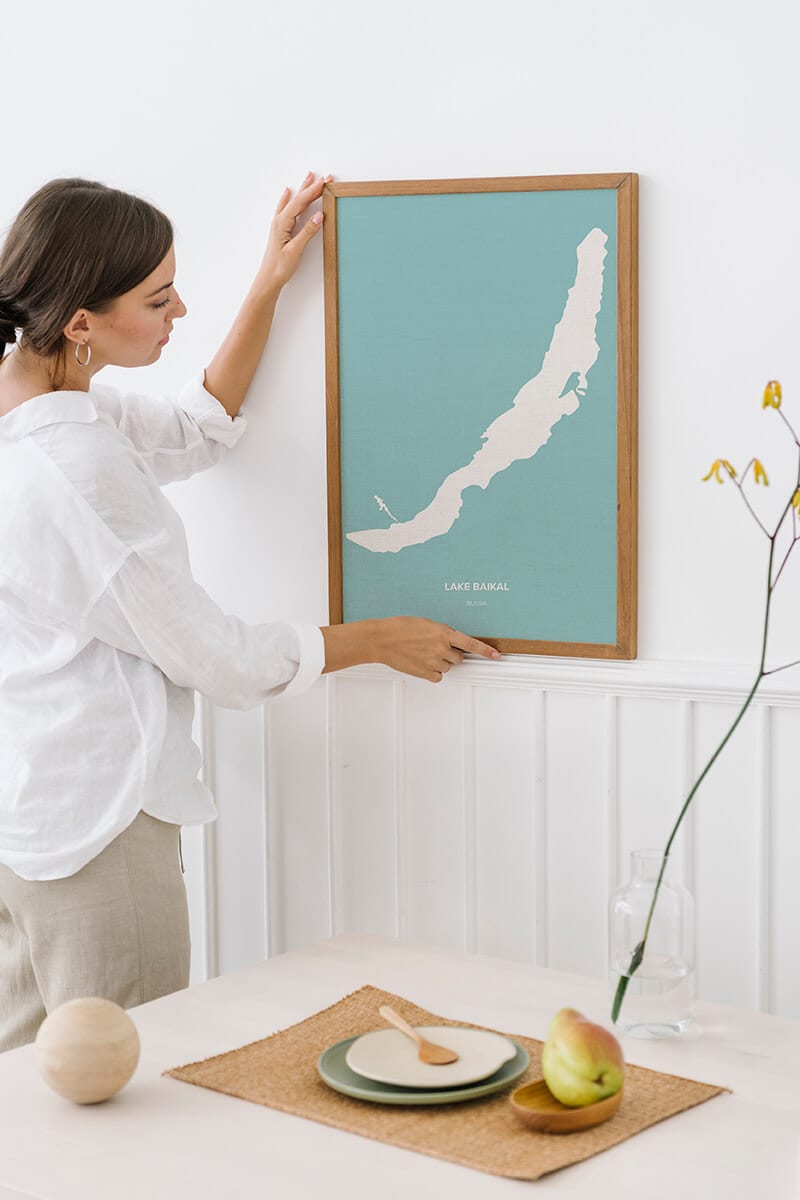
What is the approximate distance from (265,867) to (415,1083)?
99cm

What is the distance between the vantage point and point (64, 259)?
169cm

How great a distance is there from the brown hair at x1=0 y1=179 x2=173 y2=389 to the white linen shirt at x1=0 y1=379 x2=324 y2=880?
10cm

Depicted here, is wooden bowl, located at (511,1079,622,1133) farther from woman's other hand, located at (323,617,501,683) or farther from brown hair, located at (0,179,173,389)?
brown hair, located at (0,179,173,389)

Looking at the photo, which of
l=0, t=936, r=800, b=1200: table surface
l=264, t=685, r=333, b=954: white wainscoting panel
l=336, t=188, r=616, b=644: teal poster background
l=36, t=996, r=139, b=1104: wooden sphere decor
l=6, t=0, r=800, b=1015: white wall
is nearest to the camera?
l=0, t=936, r=800, b=1200: table surface

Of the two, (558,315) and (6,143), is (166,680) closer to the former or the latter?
(558,315)

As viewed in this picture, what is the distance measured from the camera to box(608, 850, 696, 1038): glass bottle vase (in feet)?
4.56

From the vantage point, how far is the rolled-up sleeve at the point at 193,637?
5.40 feet

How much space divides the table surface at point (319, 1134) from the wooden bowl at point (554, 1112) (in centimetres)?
4

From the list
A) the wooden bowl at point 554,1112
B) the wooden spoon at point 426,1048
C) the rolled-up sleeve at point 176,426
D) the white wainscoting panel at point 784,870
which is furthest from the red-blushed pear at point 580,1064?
the rolled-up sleeve at point 176,426

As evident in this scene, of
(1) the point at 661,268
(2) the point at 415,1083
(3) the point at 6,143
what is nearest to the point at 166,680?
(2) the point at 415,1083

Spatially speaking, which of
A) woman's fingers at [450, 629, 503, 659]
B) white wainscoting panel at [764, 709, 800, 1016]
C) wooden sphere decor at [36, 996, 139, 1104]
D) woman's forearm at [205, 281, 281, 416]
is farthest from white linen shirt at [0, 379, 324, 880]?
white wainscoting panel at [764, 709, 800, 1016]

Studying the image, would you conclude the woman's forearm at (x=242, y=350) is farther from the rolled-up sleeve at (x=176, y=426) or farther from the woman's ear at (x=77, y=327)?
the woman's ear at (x=77, y=327)

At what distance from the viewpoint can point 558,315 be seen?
1.86 meters

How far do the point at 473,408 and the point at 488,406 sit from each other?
0.08 ft
